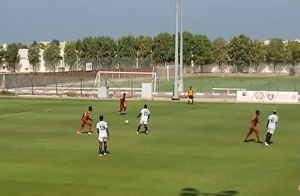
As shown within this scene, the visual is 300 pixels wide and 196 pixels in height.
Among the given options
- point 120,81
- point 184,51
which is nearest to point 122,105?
point 120,81

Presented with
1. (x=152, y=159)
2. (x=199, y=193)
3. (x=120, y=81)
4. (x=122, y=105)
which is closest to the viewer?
(x=199, y=193)

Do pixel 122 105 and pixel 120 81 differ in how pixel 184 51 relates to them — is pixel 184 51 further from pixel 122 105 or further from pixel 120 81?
pixel 122 105

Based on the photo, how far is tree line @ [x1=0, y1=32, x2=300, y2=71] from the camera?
509 feet

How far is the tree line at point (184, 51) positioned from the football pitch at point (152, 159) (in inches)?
4584

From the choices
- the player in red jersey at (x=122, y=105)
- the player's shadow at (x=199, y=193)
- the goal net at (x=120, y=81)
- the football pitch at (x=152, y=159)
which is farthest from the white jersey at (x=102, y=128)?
the goal net at (x=120, y=81)

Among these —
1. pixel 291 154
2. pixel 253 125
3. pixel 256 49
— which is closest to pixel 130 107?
pixel 253 125

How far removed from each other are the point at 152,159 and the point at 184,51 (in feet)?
444

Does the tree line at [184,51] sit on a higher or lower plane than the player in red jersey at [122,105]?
higher

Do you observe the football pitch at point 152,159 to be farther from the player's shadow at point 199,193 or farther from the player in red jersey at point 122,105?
the player in red jersey at point 122,105

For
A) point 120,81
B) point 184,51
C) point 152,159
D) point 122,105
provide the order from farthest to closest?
point 184,51, point 120,81, point 122,105, point 152,159

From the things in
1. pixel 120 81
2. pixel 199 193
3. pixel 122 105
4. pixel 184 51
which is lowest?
pixel 199 193

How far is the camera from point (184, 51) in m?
158

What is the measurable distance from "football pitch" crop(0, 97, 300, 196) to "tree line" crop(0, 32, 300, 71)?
11642 centimetres

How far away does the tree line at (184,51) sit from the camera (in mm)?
155125
